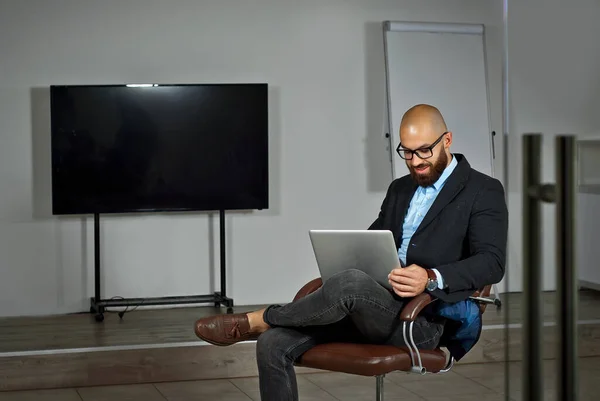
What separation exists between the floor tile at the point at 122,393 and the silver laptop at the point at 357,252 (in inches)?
55.9

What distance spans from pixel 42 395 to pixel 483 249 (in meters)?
2.28

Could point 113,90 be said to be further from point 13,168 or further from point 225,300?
point 225,300

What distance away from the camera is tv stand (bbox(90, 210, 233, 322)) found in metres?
5.00

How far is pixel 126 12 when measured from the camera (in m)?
5.26

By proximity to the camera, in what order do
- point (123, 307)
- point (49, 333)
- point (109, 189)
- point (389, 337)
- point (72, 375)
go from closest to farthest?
point (389, 337), point (72, 375), point (49, 333), point (109, 189), point (123, 307)

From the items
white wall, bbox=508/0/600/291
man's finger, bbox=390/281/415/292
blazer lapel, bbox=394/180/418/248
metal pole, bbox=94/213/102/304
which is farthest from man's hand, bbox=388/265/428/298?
metal pole, bbox=94/213/102/304

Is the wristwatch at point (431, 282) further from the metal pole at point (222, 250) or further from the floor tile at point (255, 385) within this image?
the metal pole at point (222, 250)

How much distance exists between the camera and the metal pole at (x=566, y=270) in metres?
0.75

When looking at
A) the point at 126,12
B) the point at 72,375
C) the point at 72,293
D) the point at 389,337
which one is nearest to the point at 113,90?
the point at 126,12

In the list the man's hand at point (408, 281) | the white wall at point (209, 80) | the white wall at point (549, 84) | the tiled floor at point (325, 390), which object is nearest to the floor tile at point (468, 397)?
the tiled floor at point (325, 390)

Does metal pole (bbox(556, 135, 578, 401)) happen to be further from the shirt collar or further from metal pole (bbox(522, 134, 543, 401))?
the shirt collar

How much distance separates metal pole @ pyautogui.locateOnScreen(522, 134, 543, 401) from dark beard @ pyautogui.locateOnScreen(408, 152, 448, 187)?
225cm

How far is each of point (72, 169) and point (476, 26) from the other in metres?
2.65

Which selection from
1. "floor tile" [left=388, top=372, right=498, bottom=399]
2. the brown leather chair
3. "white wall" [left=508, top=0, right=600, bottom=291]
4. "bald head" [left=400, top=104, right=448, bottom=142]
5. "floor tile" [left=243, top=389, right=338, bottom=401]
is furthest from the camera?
"floor tile" [left=388, top=372, right=498, bottom=399]
